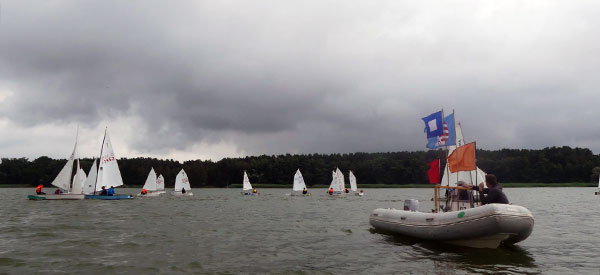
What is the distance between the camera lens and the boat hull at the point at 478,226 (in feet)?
44.9

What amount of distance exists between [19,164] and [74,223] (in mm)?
166785

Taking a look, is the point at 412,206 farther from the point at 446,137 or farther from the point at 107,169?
the point at 107,169

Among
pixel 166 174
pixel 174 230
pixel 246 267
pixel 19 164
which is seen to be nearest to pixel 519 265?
pixel 246 267

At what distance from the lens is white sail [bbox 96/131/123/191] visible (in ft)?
167

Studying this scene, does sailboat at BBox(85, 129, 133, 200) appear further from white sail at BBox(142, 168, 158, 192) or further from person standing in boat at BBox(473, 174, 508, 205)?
person standing in boat at BBox(473, 174, 508, 205)

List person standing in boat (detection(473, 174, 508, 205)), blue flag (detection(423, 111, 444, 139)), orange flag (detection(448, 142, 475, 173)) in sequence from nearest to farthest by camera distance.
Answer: person standing in boat (detection(473, 174, 508, 205))
orange flag (detection(448, 142, 475, 173))
blue flag (detection(423, 111, 444, 139))

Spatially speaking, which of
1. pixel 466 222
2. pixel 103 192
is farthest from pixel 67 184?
pixel 466 222

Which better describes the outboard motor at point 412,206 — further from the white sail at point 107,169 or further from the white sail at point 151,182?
the white sail at point 151,182

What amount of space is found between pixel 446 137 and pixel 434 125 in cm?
81

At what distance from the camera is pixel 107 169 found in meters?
51.2

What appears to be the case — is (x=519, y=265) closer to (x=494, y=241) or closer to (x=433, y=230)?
(x=494, y=241)

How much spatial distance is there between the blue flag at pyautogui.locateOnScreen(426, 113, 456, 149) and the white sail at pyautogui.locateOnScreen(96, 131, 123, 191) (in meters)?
41.8

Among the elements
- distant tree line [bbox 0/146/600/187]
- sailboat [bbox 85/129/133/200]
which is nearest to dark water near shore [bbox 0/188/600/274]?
sailboat [bbox 85/129/133/200]

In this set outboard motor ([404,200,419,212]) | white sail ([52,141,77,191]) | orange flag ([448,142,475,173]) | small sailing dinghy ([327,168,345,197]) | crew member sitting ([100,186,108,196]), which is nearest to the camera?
orange flag ([448,142,475,173])
